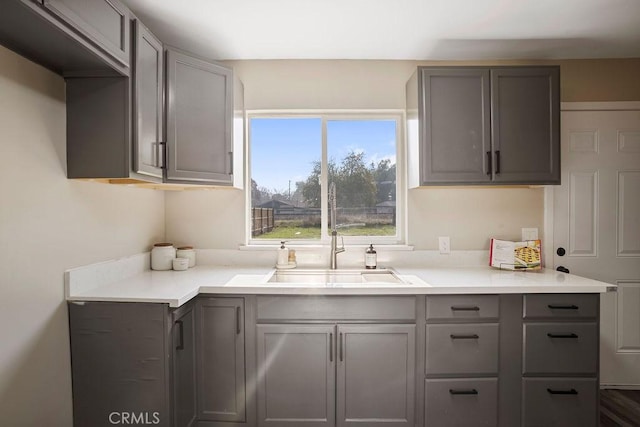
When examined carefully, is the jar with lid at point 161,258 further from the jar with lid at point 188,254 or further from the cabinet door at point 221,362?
the cabinet door at point 221,362

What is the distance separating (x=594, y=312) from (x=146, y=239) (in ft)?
9.07

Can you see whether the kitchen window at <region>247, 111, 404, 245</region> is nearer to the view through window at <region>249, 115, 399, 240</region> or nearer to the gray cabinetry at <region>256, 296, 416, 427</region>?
the view through window at <region>249, 115, 399, 240</region>

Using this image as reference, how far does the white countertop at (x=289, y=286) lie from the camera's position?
1.67m

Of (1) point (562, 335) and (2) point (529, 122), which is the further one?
(2) point (529, 122)

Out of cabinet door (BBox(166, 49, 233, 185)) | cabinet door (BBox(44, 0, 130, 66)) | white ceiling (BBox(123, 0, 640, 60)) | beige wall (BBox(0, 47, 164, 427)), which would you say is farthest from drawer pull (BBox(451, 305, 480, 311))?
cabinet door (BBox(44, 0, 130, 66))

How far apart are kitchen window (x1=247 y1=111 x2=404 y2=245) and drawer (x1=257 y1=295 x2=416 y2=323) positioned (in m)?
0.76

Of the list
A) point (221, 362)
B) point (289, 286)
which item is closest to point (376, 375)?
point (289, 286)

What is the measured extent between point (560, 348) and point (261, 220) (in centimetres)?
206

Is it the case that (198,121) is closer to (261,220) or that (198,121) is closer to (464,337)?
(261,220)

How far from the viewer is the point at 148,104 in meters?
1.75

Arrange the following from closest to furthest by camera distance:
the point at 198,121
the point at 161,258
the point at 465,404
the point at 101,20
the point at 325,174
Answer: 1. the point at 101,20
2. the point at 465,404
3. the point at 198,121
4. the point at 161,258
5. the point at 325,174

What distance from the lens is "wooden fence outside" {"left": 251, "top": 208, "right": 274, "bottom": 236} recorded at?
261 centimetres

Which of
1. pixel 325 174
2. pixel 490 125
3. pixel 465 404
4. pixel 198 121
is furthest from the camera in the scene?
pixel 325 174

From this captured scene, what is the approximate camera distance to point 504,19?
2000mm
